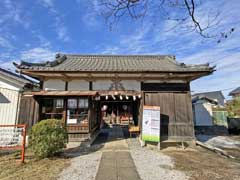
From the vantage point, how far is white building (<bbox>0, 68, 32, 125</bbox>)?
8.06 metres

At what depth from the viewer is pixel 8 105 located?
817 cm

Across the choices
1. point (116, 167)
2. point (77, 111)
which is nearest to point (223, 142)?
point (116, 167)

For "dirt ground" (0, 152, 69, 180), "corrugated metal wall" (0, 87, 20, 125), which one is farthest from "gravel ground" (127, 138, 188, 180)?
"corrugated metal wall" (0, 87, 20, 125)

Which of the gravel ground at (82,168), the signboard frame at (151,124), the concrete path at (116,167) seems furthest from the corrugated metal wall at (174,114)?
the gravel ground at (82,168)

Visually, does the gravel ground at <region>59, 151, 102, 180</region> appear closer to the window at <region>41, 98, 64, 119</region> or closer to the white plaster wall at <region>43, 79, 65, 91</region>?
the window at <region>41, 98, 64, 119</region>

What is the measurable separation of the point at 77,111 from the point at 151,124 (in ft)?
12.2

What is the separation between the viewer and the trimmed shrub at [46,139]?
5469mm

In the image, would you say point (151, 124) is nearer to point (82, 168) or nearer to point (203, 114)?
point (82, 168)

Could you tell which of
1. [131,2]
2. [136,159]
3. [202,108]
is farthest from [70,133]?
[202,108]

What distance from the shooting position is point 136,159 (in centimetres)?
570

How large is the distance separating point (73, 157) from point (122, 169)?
218 centimetres

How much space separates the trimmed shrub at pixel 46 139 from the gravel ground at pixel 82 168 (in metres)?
0.78

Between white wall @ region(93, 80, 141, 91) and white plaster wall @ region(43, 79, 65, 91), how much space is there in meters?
1.76

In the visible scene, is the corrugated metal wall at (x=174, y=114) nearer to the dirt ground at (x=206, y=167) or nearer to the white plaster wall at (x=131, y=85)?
the white plaster wall at (x=131, y=85)
